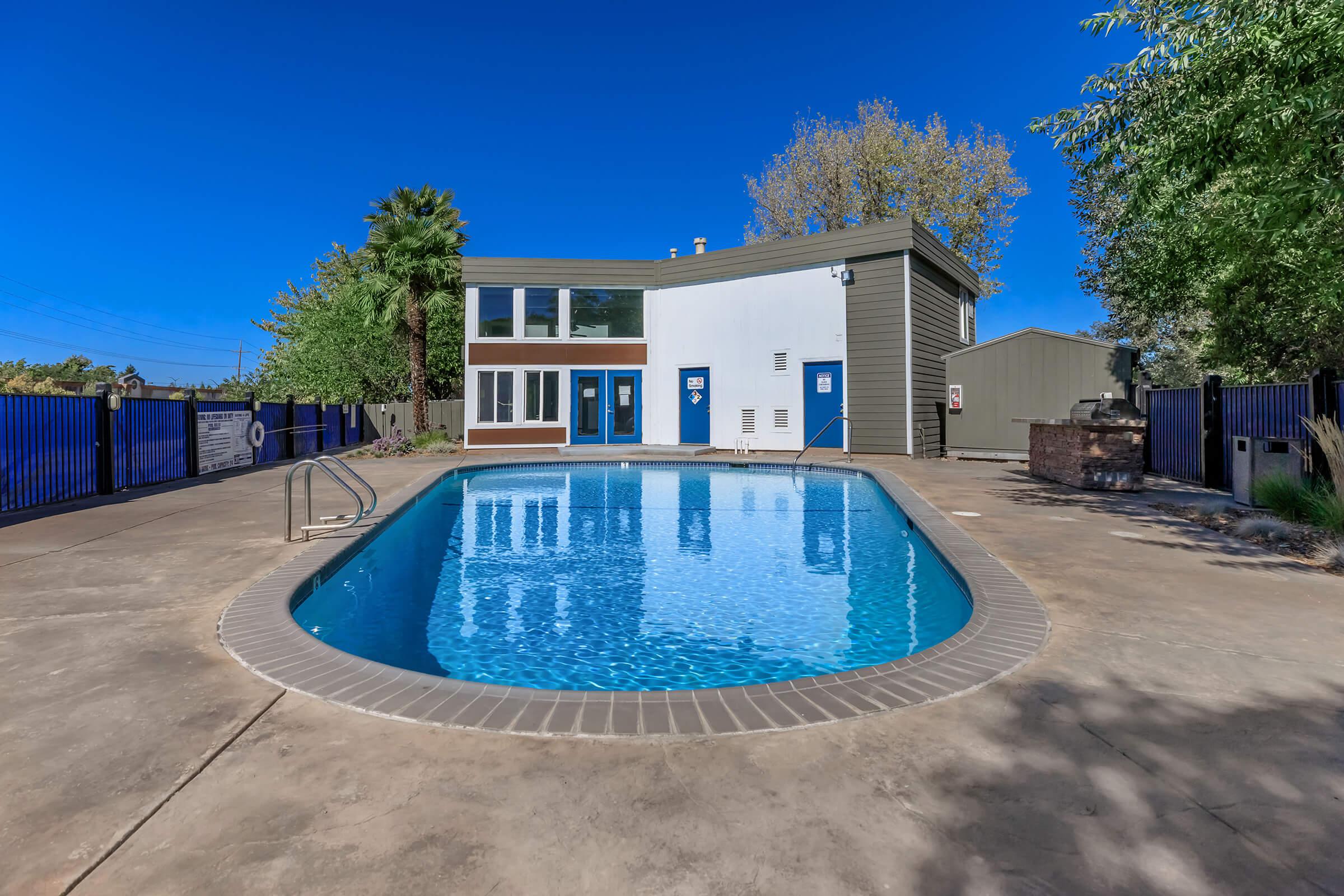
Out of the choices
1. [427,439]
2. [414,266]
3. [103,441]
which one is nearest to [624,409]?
[427,439]

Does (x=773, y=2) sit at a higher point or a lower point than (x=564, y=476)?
higher

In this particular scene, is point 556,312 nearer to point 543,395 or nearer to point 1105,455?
point 543,395

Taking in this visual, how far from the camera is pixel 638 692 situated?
2.96 meters

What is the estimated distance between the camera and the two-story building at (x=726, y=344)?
15.0 m

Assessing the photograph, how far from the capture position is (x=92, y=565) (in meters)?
5.04

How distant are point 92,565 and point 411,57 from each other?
24361 millimetres

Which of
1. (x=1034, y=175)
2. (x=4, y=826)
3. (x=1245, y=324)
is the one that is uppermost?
(x=1034, y=175)

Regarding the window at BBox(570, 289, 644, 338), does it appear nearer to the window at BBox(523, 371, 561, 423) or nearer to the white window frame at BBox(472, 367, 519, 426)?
the window at BBox(523, 371, 561, 423)

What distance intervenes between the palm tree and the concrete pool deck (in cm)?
1675

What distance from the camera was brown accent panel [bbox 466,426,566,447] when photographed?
17.9 metres

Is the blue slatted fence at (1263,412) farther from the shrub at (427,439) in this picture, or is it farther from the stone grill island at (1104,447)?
the shrub at (427,439)

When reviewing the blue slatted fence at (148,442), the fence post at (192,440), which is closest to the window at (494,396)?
the fence post at (192,440)

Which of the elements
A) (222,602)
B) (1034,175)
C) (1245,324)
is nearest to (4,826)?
(222,602)

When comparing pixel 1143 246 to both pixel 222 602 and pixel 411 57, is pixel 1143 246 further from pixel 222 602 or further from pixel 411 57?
pixel 411 57
